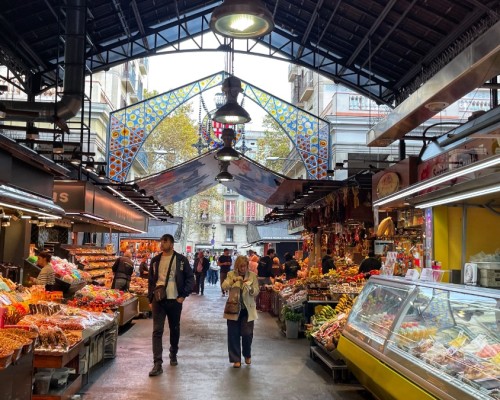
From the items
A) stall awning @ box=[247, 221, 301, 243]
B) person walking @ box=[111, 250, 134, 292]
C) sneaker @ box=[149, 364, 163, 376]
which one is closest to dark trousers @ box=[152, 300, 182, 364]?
sneaker @ box=[149, 364, 163, 376]

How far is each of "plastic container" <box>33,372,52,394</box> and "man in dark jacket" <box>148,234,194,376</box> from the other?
223 centimetres

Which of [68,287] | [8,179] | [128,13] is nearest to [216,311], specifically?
[68,287]

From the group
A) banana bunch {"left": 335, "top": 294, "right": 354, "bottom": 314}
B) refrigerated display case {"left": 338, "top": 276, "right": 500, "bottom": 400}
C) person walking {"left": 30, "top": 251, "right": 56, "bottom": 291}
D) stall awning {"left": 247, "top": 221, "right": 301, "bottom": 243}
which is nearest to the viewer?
refrigerated display case {"left": 338, "top": 276, "right": 500, "bottom": 400}

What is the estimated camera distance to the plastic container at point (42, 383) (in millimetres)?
5664

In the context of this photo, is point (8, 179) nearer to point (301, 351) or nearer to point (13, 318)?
point (13, 318)

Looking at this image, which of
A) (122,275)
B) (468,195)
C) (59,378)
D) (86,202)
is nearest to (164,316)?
(59,378)

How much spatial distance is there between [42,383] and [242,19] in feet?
13.1

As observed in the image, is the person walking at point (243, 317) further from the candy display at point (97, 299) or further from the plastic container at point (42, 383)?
the plastic container at point (42, 383)

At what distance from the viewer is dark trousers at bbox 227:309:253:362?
320 inches

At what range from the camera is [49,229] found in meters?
18.8

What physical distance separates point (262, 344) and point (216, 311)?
6.20m

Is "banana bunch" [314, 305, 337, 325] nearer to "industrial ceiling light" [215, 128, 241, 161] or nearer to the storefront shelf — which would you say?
"industrial ceiling light" [215, 128, 241, 161]

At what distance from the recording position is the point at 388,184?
11.4 metres

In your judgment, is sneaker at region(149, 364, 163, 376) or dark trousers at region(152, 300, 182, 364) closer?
sneaker at region(149, 364, 163, 376)
